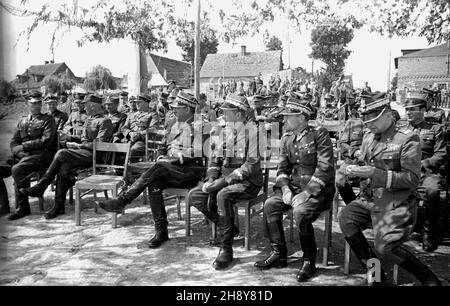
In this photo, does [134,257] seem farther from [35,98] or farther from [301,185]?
[35,98]

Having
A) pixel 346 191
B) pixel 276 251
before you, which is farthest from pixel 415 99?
pixel 276 251

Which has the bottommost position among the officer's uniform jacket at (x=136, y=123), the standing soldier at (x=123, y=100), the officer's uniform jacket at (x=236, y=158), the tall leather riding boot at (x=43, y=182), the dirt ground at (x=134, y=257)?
the dirt ground at (x=134, y=257)

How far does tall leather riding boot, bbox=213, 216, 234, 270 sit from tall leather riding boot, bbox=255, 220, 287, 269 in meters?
0.31

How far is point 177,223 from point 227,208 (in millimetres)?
1540

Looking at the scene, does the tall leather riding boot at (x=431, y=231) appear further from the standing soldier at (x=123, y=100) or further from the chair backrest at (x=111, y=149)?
the standing soldier at (x=123, y=100)

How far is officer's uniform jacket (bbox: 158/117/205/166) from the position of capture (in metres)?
5.18

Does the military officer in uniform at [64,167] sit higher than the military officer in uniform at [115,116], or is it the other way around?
the military officer in uniform at [115,116]

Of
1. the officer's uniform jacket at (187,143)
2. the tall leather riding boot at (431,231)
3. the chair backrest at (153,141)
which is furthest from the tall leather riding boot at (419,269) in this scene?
the chair backrest at (153,141)

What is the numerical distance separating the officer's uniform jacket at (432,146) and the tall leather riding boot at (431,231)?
619mm

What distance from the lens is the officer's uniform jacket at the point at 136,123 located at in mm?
7512

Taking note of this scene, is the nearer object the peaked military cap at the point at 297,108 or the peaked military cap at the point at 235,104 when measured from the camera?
the peaked military cap at the point at 297,108

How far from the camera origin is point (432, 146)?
5.05 metres

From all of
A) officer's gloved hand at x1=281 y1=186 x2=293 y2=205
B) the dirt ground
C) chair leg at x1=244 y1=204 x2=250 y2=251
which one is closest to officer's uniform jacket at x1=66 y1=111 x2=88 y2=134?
the dirt ground

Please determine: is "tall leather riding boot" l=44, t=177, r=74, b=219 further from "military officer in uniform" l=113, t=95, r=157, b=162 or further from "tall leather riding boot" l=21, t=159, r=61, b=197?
"military officer in uniform" l=113, t=95, r=157, b=162
